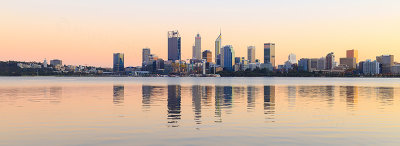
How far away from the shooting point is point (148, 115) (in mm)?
33469

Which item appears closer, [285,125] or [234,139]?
[234,139]

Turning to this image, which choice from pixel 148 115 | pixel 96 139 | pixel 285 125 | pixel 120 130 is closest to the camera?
pixel 96 139

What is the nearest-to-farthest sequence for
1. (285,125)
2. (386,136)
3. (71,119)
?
(386,136)
(285,125)
(71,119)

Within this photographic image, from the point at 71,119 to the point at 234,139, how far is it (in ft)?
49.0

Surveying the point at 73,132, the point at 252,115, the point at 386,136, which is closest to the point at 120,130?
the point at 73,132

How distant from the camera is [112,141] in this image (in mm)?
20688

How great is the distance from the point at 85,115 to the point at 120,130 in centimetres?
1012

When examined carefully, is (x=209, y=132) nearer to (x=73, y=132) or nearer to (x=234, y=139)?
(x=234, y=139)

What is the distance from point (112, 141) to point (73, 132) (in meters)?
4.26

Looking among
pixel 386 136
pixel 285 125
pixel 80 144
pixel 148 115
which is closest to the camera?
pixel 80 144

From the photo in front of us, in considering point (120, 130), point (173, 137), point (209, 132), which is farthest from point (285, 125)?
point (120, 130)

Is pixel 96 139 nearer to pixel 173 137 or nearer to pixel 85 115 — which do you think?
pixel 173 137

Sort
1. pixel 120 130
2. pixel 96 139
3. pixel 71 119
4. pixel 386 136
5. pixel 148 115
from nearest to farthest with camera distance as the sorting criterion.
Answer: pixel 96 139, pixel 386 136, pixel 120 130, pixel 71 119, pixel 148 115

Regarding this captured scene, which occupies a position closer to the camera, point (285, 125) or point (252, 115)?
point (285, 125)
